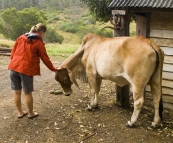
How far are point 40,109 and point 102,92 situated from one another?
72.8 inches

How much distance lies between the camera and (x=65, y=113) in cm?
540

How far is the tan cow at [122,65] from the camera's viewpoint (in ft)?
14.3

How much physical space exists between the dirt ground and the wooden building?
58 centimetres

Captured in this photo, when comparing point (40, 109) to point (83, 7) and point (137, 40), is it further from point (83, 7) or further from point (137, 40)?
point (83, 7)

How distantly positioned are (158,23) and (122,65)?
4.99 ft

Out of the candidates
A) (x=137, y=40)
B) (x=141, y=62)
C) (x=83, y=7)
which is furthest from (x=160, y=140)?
(x=83, y=7)

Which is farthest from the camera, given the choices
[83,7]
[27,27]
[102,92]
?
[83,7]

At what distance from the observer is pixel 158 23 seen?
18.0 feet

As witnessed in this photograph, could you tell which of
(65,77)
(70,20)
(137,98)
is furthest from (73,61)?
(70,20)

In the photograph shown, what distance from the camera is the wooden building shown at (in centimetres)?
486

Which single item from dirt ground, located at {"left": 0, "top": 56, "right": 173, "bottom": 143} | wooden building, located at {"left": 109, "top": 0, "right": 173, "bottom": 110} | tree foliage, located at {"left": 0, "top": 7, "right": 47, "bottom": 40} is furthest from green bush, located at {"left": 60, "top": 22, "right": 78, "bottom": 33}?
wooden building, located at {"left": 109, "top": 0, "right": 173, "bottom": 110}

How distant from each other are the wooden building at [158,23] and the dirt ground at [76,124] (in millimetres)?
582

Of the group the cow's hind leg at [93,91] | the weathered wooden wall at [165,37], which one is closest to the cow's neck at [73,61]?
the cow's hind leg at [93,91]

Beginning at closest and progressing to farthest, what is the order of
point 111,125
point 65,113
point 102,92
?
1. point 111,125
2. point 65,113
3. point 102,92
